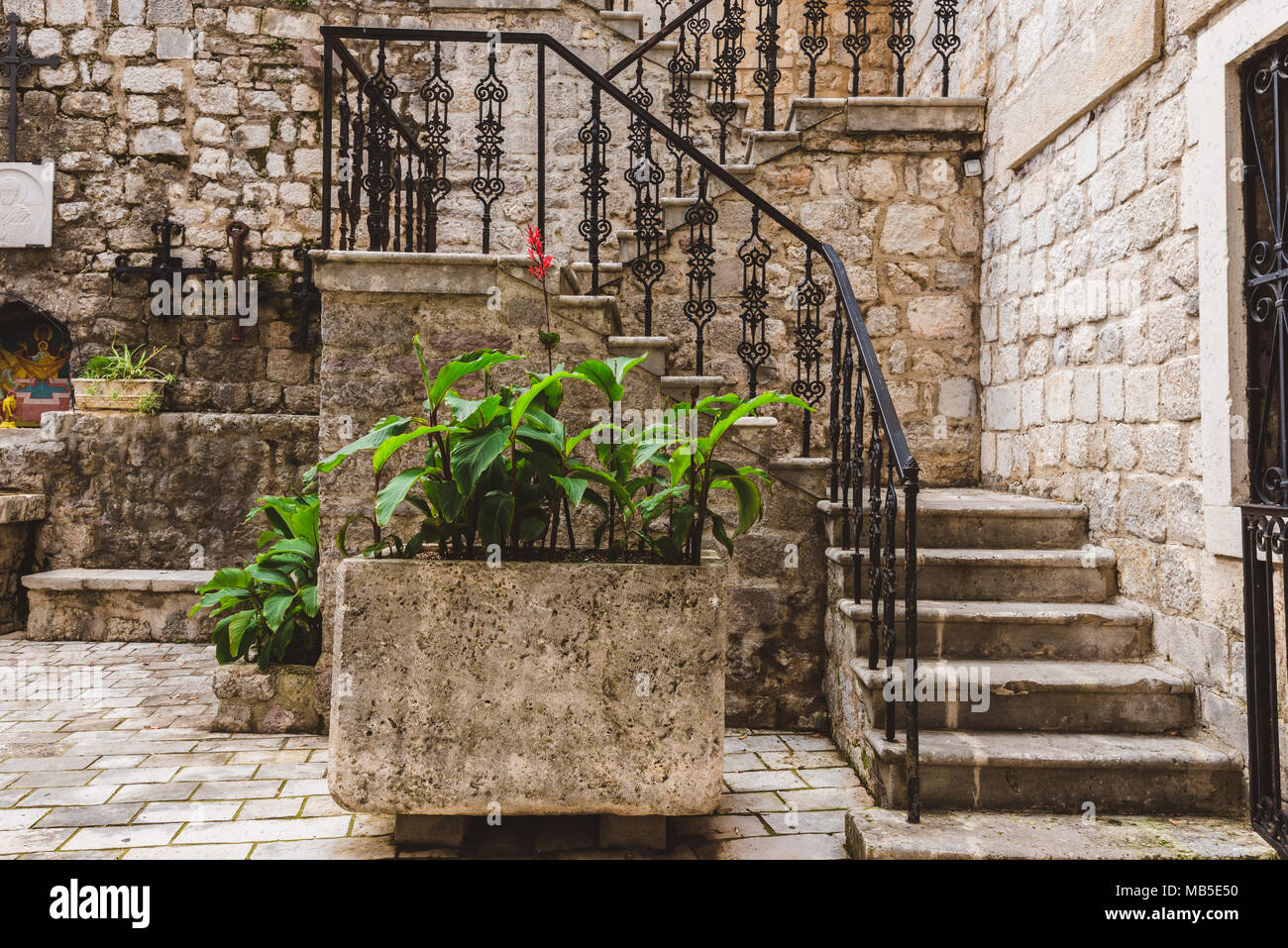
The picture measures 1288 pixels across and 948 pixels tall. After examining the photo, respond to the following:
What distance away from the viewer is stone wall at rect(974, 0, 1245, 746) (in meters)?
2.71

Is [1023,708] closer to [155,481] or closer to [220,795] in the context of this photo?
[220,795]

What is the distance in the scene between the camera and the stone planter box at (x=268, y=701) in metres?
3.38

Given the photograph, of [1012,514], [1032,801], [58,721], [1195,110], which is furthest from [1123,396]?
[58,721]

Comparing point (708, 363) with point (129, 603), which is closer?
point (708, 363)

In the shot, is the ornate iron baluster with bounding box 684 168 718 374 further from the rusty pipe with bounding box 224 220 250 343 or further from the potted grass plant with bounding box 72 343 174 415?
the potted grass plant with bounding box 72 343 174 415

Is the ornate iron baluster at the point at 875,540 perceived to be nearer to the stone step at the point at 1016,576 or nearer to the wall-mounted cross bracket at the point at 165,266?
the stone step at the point at 1016,576

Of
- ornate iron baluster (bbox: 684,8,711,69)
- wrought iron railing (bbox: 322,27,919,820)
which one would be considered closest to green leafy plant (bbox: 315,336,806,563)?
wrought iron railing (bbox: 322,27,919,820)

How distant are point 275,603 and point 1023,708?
9.35 ft

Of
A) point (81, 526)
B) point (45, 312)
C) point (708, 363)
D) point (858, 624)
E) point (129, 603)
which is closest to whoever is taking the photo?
point (858, 624)

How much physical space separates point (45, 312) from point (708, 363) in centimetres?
483

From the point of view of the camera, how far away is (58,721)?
345cm

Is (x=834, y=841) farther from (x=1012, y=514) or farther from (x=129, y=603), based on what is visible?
(x=129, y=603)

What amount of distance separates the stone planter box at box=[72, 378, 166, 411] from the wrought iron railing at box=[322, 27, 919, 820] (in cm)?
169

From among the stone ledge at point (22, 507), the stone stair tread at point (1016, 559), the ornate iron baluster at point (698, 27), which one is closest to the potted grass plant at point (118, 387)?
the stone ledge at point (22, 507)
